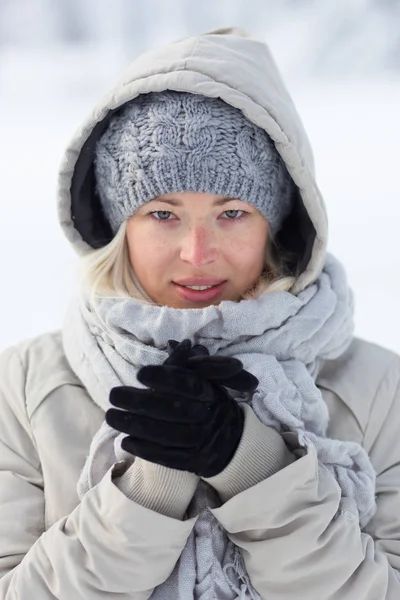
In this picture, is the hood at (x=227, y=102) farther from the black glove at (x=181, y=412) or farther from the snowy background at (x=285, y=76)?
the snowy background at (x=285, y=76)

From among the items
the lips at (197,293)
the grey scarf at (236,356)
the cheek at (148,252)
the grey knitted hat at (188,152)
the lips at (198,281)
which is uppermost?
the grey knitted hat at (188,152)

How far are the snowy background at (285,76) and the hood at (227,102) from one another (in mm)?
775

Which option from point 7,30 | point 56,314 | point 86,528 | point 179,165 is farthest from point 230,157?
point 7,30

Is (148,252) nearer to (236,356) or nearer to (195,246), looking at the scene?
(195,246)

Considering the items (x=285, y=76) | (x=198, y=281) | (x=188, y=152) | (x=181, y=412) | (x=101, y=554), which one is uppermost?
(x=285, y=76)

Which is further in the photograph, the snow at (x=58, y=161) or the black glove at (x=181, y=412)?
the snow at (x=58, y=161)

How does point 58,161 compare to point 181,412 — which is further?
point 58,161

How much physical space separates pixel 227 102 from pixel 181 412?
45 cm

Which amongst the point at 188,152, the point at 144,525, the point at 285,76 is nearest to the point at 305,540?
the point at 144,525

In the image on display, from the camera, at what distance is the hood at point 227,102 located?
116 centimetres

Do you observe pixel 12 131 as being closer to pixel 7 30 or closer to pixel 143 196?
pixel 7 30

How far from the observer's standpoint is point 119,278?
1.29 meters

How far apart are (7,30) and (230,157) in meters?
1.38

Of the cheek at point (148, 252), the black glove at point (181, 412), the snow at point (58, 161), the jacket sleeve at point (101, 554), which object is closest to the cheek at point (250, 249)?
the cheek at point (148, 252)
